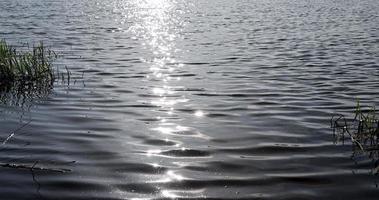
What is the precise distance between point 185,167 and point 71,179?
1935 mm

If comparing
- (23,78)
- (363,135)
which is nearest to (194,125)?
(363,135)

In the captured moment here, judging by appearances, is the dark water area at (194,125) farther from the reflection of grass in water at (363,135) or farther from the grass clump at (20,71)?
the grass clump at (20,71)

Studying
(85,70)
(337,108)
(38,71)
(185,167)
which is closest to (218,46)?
(85,70)

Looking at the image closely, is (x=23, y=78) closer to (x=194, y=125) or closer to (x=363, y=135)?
(x=194, y=125)

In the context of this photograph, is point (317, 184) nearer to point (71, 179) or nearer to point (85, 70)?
point (71, 179)

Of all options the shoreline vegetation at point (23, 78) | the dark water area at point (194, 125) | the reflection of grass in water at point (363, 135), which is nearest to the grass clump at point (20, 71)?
the shoreline vegetation at point (23, 78)

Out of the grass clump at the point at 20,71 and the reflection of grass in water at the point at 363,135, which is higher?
the reflection of grass in water at the point at 363,135

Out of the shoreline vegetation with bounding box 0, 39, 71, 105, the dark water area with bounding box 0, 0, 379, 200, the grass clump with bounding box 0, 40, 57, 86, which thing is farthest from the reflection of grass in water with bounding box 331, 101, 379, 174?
the grass clump with bounding box 0, 40, 57, 86

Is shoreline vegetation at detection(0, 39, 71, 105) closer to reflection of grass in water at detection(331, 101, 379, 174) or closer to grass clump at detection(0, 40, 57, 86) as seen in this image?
grass clump at detection(0, 40, 57, 86)

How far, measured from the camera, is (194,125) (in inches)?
420

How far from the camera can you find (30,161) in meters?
Result: 8.19

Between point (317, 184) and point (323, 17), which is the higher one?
point (317, 184)

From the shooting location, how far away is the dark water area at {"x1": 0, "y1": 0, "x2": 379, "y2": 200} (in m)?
7.22

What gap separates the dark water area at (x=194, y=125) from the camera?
23.7 ft
